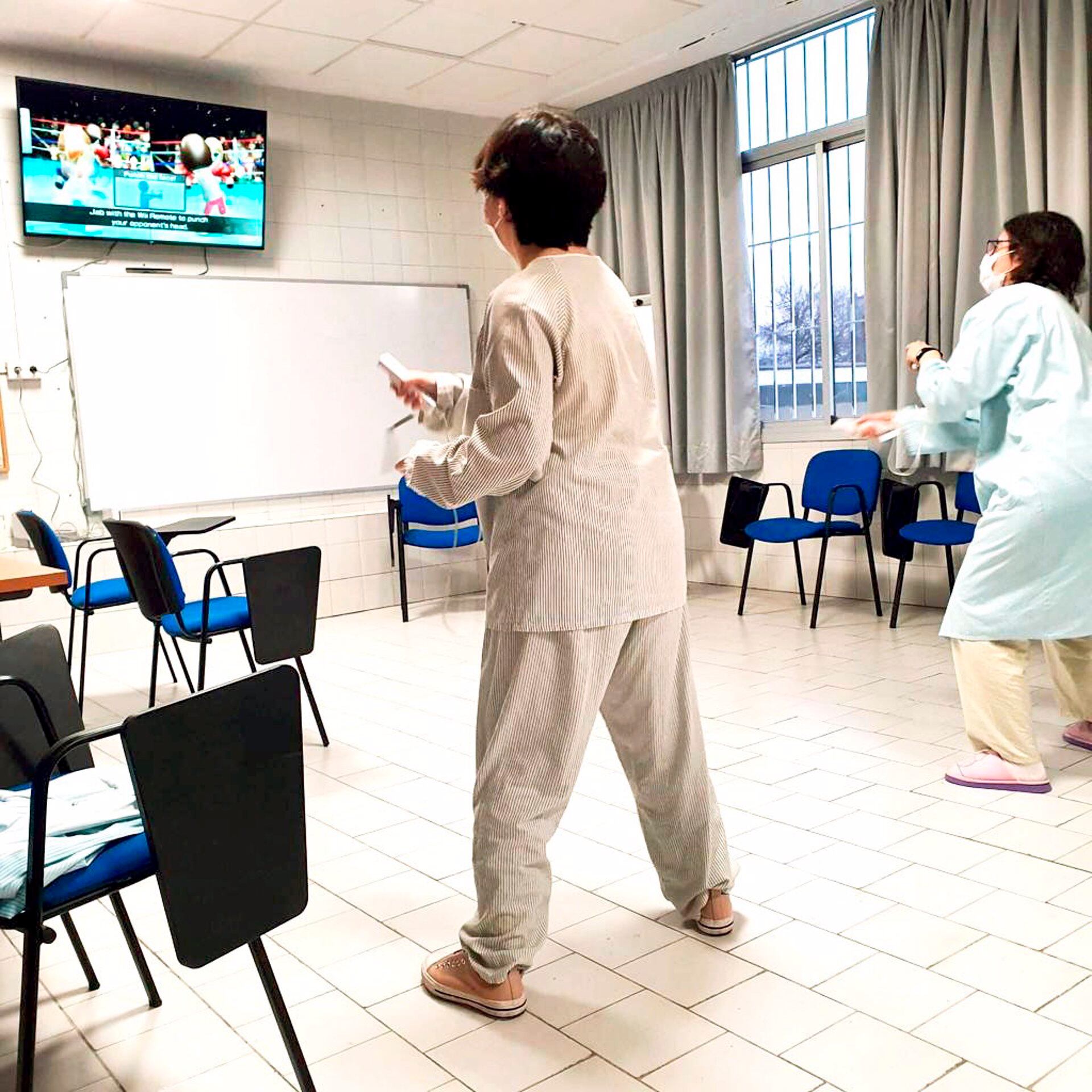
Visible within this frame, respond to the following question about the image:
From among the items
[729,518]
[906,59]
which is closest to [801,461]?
[729,518]

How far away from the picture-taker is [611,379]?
1845mm

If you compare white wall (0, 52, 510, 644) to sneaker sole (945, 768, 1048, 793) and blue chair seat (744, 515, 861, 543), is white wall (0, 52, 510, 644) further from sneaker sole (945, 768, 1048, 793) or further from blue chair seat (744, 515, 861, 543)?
sneaker sole (945, 768, 1048, 793)

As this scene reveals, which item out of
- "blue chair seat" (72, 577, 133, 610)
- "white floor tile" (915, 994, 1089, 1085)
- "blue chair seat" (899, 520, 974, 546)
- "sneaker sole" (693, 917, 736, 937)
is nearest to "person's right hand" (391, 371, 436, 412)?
"sneaker sole" (693, 917, 736, 937)

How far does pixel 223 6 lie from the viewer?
4.95m

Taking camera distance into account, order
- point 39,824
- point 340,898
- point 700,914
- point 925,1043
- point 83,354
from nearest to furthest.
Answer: point 39,824, point 925,1043, point 700,914, point 340,898, point 83,354

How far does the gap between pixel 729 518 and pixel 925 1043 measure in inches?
168

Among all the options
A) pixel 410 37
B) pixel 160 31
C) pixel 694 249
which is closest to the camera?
pixel 160 31

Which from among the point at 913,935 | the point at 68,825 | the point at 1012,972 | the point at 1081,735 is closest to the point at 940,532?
the point at 1081,735

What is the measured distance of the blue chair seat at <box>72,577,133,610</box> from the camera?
4.39m

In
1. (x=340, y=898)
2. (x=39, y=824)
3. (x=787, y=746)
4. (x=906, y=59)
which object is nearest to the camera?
(x=39, y=824)

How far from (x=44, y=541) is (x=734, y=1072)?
3.43 meters

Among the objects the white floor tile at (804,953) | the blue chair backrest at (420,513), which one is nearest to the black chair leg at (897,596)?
the blue chair backrest at (420,513)

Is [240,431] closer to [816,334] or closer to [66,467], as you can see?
[66,467]

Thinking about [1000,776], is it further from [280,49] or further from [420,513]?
[280,49]
